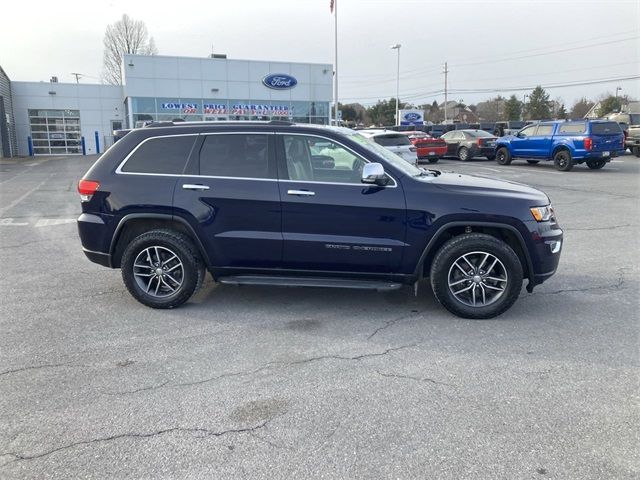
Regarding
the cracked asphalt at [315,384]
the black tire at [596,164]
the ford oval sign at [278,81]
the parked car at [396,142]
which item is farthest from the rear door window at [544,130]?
the ford oval sign at [278,81]

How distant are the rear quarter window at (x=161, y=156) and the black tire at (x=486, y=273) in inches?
104

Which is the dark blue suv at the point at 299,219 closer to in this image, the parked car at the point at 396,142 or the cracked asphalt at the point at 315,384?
the cracked asphalt at the point at 315,384

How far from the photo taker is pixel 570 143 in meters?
19.0

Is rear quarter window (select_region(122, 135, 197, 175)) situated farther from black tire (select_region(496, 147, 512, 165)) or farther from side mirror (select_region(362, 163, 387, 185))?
black tire (select_region(496, 147, 512, 165))

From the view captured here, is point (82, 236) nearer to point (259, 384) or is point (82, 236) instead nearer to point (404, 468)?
point (259, 384)

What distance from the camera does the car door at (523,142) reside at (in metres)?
20.9

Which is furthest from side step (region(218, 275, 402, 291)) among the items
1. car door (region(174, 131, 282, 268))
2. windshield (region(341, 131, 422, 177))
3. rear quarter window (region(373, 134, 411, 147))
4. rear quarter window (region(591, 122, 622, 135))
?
rear quarter window (region(591, 122, 622, 135))

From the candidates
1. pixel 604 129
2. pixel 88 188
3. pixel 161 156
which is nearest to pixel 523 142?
pixel 604 129

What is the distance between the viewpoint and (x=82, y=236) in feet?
17.2

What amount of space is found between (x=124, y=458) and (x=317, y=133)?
329 cm

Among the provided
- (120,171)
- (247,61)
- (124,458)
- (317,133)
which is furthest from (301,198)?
(247,61)

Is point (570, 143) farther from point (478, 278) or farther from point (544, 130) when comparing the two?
point (478, 278)

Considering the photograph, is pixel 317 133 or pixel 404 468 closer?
pixel 404 468

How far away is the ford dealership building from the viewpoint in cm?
3550
